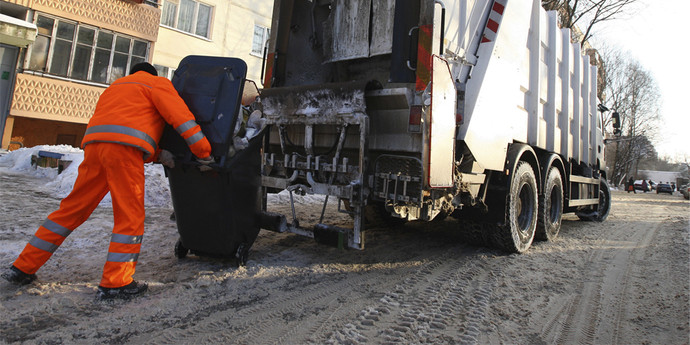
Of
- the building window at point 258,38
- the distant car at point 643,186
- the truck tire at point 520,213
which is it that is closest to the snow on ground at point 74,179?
the truck tire at point 520,213

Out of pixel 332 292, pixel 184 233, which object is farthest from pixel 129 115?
pixel 332 292

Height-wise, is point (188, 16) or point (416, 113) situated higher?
point (188, 16)

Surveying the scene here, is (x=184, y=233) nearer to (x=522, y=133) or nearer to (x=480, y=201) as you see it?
(x=480, y=201)

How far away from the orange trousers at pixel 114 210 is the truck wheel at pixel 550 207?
15.5 feet

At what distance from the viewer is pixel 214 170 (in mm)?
2852

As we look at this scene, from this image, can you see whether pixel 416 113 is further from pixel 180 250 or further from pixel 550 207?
pixel 550 207

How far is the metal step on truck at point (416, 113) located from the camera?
3115 millimetres

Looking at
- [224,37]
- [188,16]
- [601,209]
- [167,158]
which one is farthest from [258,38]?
[167,158]

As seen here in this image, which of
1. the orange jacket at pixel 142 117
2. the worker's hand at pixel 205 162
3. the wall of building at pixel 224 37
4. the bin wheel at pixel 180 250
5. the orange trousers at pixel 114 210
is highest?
the wall of building at pixel 224 37

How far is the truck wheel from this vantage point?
508 centimetres

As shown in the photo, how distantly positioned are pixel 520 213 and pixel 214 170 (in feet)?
12.3

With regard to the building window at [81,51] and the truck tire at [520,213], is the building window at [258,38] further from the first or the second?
the truck tire at [520,213]

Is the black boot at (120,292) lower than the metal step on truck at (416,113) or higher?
lower

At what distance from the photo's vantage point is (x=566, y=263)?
4.24m
